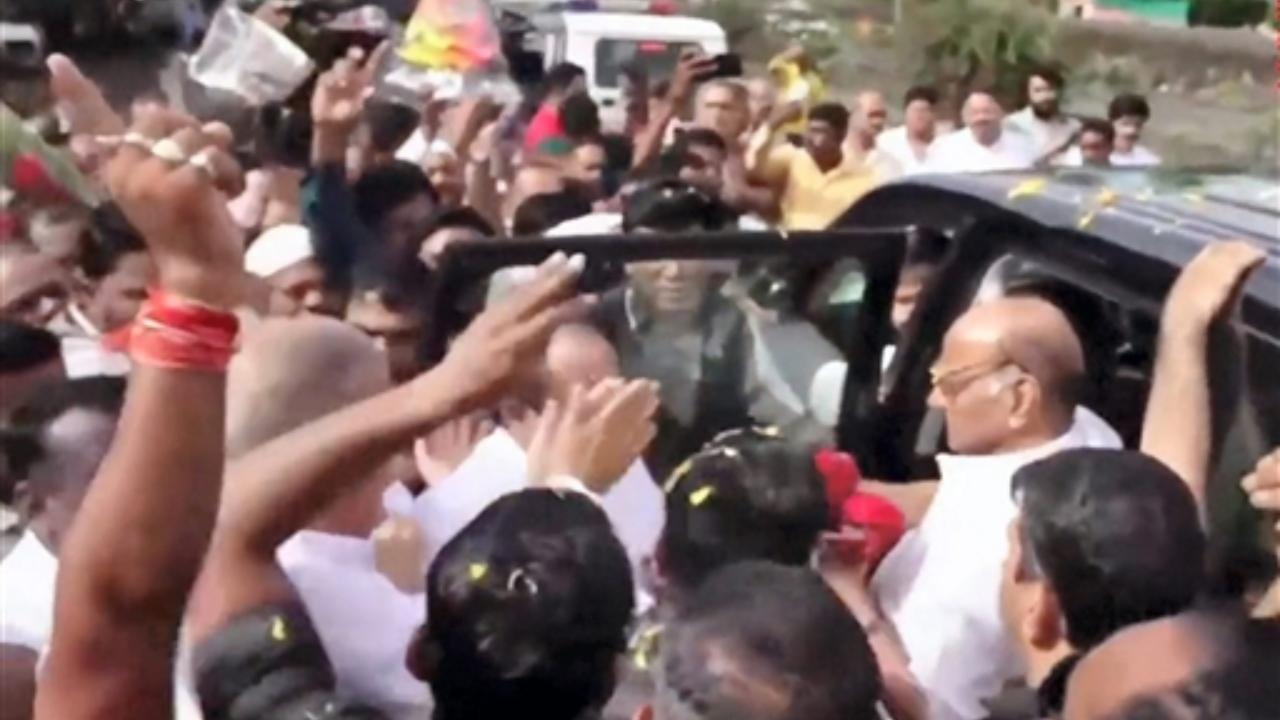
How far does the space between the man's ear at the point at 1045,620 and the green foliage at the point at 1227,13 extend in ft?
41.7

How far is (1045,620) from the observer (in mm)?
2328

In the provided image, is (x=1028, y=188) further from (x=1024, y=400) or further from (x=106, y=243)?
(x=106, y=243)

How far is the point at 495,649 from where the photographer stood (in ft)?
6.81

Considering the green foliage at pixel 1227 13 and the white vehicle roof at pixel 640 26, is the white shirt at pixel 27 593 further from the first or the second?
the green foliage at pixel 1227 13

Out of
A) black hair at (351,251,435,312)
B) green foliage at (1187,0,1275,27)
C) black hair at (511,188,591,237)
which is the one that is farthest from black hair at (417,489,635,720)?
green foliage at (1187,0,1275,27)

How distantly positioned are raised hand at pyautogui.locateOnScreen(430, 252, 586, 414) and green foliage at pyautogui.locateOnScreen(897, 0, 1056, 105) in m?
10.9

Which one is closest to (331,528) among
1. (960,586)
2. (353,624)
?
(353,624)

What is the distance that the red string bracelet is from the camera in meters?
1.86

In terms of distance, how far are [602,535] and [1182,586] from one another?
59cm

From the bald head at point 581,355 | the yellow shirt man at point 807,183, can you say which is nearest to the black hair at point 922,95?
the yellow shirt man at point 807,183

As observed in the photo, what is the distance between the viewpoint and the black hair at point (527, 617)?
6.82 ft

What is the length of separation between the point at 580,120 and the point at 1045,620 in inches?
206

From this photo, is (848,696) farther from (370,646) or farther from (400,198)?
(400,198)

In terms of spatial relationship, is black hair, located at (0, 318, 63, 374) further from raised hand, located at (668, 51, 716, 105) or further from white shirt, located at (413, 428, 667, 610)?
raised hand, located at (668, 51, 716, 105)
